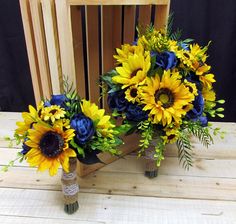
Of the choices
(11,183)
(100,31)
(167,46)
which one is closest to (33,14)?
(100,31)

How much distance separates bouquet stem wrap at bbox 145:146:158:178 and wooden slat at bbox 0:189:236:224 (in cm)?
9

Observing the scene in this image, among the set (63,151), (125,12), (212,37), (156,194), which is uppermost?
(125,12)

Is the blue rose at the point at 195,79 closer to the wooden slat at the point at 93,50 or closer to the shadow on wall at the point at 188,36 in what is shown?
the wooden slat at the point at 93,50

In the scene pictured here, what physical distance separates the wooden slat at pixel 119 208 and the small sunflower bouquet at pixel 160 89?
0.13 m

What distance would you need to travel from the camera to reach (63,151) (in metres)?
0.59

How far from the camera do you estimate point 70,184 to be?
0.68 meters

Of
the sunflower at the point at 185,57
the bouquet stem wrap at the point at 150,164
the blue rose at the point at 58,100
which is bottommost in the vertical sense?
the bouquet stem wrap at the point at 150,164

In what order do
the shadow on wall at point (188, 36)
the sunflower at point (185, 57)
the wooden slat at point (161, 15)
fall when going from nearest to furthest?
the sunflower at point (185, 57), the wooden slat at point (161, 15), the shadow on wall at point (188, 36)

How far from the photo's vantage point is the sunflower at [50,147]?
1.93ft

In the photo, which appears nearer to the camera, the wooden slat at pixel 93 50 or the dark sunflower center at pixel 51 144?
the dark sunflower center at pixel 51 144

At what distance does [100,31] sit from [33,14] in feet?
0.74

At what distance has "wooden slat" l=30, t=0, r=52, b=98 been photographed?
26.7 inches

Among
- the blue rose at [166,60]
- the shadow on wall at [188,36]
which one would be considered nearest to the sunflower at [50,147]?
the blue rose at [166,60]

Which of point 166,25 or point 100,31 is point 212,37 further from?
A: point 100,31
